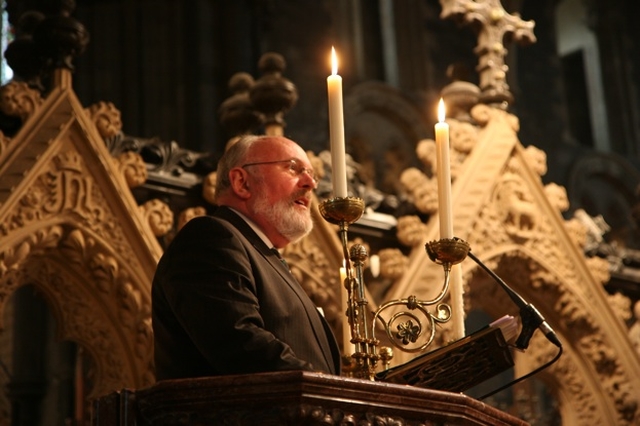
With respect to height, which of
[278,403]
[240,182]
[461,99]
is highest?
[461,99]

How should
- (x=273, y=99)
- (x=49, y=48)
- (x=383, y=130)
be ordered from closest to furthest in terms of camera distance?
(x=49, y=48) < (x=273, y=99) < (x=383, y=130)

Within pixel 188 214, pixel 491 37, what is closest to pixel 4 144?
pixel 188 214

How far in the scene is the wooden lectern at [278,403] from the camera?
107 inches

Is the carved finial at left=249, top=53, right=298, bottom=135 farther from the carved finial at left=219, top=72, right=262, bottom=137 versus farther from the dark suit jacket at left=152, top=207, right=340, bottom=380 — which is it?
the dark suit jacket at left=152, top=207, right=340, bottom=380

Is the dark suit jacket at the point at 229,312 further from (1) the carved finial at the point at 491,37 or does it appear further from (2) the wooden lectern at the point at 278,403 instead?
(1) the carved finial at the point at 491,37

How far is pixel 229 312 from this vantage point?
9.93 feet

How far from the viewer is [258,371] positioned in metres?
2.96

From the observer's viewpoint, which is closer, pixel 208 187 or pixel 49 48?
pixel 49 48

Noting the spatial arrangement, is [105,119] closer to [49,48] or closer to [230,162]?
[49,48]

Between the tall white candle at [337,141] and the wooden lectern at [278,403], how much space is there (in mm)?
660

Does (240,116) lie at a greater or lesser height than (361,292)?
greater

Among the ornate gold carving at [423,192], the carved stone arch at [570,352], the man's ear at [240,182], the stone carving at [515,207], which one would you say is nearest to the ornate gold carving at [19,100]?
the ornate gold carving at [423,192]

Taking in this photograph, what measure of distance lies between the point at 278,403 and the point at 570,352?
4.04 meters

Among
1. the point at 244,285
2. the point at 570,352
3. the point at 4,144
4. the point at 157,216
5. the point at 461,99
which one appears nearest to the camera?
the point at 244,285
